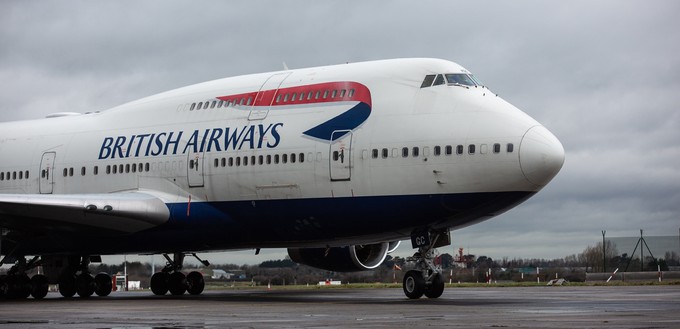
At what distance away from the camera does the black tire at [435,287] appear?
22438 mm

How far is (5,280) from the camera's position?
2883cm

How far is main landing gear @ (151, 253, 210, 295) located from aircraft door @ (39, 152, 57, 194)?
156 inches

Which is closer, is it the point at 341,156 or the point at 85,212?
the point at 341,156

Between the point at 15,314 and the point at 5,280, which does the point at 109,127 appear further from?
the point at 15,314

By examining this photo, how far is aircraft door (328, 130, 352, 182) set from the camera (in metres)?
23.2

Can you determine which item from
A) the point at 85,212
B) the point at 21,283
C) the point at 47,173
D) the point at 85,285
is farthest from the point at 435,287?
the point at 21,283

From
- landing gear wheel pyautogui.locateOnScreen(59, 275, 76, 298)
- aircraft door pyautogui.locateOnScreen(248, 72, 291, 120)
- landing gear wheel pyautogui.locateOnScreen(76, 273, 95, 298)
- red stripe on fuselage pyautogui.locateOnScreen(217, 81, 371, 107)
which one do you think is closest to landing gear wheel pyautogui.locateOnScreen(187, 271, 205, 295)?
landing gear wheel pyautogui.locateOnScreen(76, 273, 95, 298)

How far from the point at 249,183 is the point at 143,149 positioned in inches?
150

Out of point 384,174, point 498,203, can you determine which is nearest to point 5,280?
point 384,174

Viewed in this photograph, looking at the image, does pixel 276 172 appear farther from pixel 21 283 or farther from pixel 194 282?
pixel 21 283

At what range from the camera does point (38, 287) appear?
29406 mm

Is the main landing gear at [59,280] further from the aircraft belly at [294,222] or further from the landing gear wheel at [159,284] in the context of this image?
the landing gear wheel at [159,284]

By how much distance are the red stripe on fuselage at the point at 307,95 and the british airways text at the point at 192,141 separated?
26.5 inches

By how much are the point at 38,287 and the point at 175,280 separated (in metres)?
3.92
